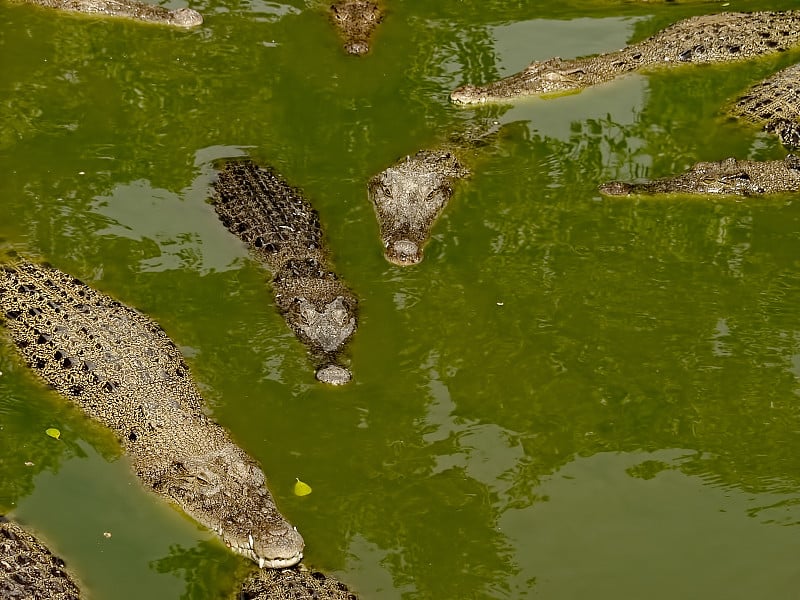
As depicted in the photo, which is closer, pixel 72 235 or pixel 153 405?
pixel 153 405

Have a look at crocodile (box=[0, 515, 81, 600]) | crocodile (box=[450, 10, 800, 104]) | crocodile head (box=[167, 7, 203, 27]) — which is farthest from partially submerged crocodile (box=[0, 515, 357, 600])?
crocodile head (box=[167, 7, 203, 27])

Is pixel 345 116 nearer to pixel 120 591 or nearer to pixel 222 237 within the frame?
pixel 222 237

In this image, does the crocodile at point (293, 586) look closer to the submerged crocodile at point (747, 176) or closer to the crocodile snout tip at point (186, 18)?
the submerged crocodile at point (747, 176)

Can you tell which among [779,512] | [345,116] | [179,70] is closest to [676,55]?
[345,116]

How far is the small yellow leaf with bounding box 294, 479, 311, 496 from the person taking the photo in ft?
23.9

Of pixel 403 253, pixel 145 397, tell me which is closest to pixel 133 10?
pixel 403 253

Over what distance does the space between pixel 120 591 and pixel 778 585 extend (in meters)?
4.18

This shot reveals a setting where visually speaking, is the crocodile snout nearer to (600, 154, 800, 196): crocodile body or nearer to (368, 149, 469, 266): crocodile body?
(368, 149, 469, 266): crocodile body

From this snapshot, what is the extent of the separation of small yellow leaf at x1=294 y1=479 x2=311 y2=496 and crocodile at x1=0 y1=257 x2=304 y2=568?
22cm

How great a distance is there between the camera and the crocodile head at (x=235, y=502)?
674 cm

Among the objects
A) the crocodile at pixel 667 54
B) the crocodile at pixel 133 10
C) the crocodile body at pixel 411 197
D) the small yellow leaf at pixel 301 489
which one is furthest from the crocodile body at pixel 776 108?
the small yellow leaf at pixel 301 489

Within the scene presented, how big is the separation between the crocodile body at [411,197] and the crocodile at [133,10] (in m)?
3.81

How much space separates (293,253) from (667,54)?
579cm

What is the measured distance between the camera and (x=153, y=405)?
311 inches
